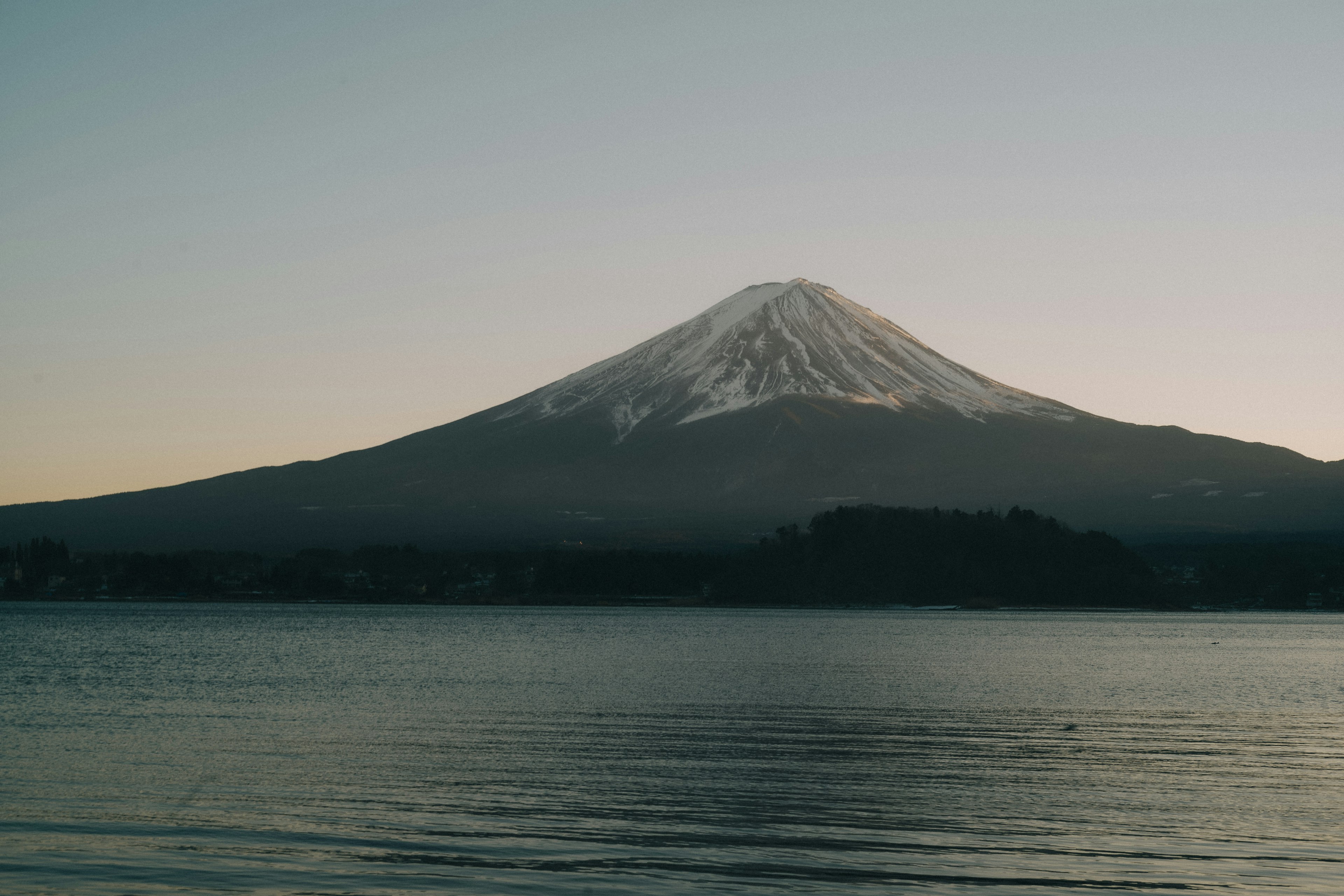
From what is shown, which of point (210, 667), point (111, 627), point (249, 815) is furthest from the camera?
point (111, 627)

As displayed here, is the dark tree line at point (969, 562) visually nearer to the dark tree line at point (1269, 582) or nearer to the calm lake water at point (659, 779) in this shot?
the dark tree line at point (1269, 582)

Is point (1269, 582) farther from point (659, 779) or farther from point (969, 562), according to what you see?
point (659, 779)

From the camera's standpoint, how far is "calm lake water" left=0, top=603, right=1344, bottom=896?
1972 cm

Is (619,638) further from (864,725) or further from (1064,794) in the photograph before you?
(1064,794)

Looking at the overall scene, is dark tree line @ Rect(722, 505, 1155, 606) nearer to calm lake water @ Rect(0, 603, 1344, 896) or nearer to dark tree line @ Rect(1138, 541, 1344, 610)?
dark tree line @ Rect(1138, 541, 1344, 610)

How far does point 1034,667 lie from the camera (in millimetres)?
71125

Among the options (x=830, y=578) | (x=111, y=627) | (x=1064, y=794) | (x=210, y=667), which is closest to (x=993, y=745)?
(x=1064, y=794)

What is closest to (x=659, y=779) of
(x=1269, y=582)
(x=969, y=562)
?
(x=969, y=562)

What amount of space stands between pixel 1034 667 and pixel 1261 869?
52.5 m

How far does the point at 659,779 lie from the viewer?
28.5 m

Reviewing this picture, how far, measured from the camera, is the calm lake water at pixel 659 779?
19.7m

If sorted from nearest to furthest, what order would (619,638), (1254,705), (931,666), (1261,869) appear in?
1. (1261,869)
2. (1254,705)
3. (931,666)
4. (619,638)

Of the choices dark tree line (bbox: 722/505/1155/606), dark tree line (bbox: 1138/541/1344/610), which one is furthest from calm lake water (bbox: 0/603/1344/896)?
dark tree line (bbox: 1138/541/1344/610)

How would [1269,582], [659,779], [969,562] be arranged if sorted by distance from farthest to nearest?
1. [1269,582]
2. [969,562]
3. [659,779]
